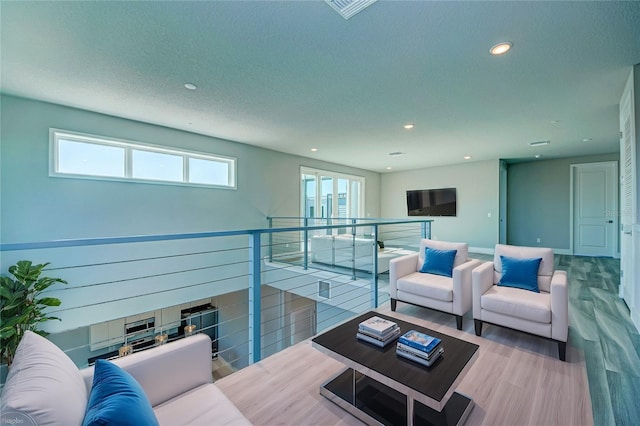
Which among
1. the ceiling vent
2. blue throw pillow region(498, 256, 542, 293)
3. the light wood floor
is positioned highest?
the ceiling vent

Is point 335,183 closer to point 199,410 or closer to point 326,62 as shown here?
point 326,62

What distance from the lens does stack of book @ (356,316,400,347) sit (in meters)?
1.69

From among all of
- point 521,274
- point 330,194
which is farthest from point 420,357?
point 330,194

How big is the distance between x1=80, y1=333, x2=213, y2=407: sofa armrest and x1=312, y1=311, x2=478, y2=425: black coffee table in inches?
26.6

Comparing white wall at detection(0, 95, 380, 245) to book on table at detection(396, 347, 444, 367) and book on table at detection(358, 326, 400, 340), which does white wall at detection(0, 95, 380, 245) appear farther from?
book on table at detection(396, 347, 444, 367)

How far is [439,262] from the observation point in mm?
3219

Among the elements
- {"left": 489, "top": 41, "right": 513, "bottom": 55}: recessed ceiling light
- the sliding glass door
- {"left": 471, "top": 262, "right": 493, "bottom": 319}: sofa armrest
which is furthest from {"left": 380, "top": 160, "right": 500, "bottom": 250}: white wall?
{"left": 489, "top": 41, "right": 513, "bottom": 55}: recessed ceiling light

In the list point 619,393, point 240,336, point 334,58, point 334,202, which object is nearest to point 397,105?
point 334,58

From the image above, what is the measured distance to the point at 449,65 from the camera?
2.56 m

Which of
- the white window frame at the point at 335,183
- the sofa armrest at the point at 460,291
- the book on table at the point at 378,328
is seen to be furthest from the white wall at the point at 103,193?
the sofa armrest at the point at 460,291

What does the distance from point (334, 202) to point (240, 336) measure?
159 inches

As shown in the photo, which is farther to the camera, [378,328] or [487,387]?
[487,387]

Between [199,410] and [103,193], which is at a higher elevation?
[103,193]

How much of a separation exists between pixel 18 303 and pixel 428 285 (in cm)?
432
